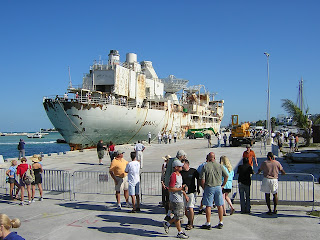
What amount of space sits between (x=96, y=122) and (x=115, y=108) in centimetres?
235

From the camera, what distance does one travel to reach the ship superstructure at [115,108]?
86.3ft

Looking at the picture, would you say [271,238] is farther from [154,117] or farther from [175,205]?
[154,117]

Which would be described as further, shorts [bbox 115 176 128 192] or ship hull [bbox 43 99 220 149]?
ship hull [bbox 43 99 220 149]

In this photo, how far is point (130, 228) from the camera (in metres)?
6.52

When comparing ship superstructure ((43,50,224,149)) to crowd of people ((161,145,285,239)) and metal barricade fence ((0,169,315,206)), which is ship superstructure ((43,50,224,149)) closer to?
metal barricade fence ((0,169,315,206))

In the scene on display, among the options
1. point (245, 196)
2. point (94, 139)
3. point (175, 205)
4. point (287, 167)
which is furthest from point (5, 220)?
point (94, 139)

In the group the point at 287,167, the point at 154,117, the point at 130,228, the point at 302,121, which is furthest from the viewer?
the point at 154,117

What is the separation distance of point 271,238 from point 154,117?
3105 centimetres

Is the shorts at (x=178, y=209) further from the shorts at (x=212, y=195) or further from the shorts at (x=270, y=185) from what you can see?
the shorts at (x=270, y=185)

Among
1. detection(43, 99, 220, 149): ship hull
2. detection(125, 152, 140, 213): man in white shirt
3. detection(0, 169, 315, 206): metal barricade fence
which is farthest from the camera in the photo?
detection(43, 99, 220, 149): ship hull

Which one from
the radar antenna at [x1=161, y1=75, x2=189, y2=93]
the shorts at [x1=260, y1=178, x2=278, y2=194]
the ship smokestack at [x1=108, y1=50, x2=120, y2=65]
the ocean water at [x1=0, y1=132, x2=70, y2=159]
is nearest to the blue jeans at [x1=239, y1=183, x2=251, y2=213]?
the shorts at [x1=260, y1=178, x2=278, y2=194]

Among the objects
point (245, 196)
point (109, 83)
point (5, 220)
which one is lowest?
point (245, 196)

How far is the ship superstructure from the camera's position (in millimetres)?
26297

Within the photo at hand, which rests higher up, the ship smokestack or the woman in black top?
the ship smokestack
